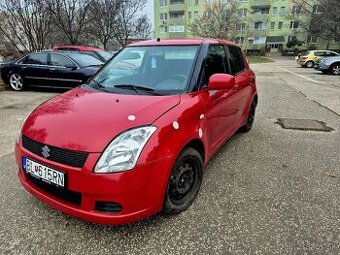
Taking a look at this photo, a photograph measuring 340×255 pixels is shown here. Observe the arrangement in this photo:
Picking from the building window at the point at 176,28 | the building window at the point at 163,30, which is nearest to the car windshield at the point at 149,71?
the building window at the point at 176,28

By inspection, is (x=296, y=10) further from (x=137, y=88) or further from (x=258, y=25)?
(x=137, y=88)

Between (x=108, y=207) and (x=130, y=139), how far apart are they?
1.80ft

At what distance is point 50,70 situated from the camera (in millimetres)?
9297

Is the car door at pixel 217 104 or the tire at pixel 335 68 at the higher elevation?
the car door at pixel 217 104

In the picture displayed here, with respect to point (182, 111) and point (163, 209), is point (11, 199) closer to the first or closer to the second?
point (163, 209)

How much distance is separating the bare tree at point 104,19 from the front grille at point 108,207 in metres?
23.5

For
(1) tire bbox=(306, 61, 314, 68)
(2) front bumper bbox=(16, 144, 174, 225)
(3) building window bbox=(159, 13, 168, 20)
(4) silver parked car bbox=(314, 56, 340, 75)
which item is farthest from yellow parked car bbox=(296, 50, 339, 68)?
(3) building window bbox=(159, 13, 168, 20)

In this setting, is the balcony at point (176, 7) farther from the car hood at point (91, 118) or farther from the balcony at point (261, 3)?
the car hood at point (91, 118)

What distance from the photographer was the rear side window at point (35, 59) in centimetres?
952

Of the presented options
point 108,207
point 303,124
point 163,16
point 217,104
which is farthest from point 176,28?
point 108,207

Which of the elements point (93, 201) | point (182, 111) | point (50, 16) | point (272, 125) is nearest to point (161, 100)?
point (182, 111)

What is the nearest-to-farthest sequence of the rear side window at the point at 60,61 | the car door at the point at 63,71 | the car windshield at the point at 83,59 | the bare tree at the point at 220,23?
the car door at the point at 63,71 < the rear side window at the point at 60,61 < the car windshield at the point at 83,59 < the bare tree at the point at 220,23

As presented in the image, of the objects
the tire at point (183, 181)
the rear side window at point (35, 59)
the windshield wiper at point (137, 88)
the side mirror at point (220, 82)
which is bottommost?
the tire at point (183, 181)

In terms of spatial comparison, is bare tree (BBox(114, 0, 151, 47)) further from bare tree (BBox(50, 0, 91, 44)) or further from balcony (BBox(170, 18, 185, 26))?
balcony (BBox(170, 18, 185, 26))
